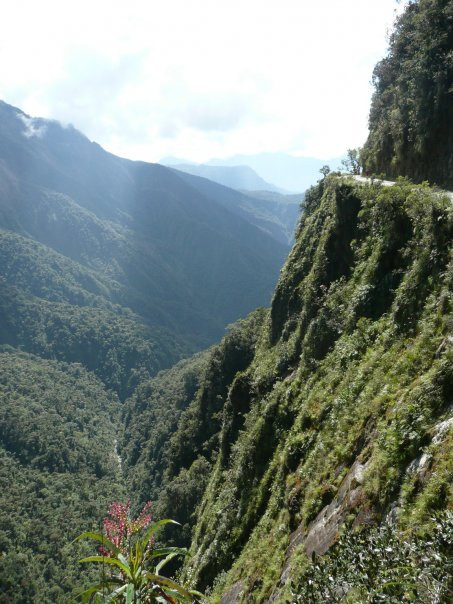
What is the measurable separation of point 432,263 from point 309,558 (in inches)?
327

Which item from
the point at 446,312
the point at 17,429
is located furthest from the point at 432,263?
the point at 17,429

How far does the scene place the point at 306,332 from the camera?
2158 centimetres

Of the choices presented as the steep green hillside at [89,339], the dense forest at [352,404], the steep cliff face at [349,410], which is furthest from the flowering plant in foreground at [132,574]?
the steep green hillside at [89,339]

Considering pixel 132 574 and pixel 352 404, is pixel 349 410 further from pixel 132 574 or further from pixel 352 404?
pixel 132 574

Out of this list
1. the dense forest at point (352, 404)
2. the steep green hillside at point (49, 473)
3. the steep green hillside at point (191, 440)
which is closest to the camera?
the dense forest at point (352, 404)

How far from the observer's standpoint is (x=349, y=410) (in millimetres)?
12516

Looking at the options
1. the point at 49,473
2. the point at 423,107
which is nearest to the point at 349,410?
the point at 423,107

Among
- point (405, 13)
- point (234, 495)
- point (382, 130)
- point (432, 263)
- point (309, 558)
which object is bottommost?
point (234, 495)

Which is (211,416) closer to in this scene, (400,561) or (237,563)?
(237,563)

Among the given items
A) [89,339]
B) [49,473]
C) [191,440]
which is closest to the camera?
[191,440]

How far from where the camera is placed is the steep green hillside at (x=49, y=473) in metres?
65.9

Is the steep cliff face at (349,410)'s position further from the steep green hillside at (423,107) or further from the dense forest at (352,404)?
the steep green hillside at (423,107)

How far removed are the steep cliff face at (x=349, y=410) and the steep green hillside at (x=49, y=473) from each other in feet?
186

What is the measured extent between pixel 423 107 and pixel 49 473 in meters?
92.9
